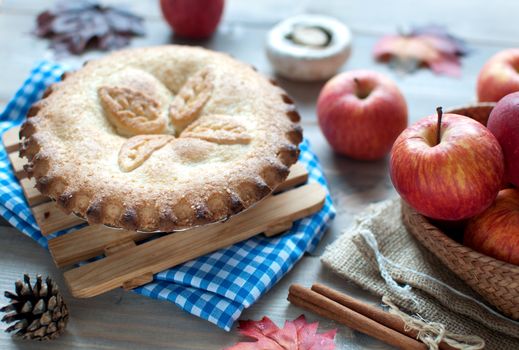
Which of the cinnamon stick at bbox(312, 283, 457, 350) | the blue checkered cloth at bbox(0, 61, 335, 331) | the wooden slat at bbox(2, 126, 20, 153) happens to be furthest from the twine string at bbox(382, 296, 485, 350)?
the wooden slat at bbox(2, 126, 20, 153)

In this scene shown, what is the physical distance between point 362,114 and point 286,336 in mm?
575

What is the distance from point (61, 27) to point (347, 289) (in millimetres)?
1215

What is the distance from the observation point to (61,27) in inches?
77.7

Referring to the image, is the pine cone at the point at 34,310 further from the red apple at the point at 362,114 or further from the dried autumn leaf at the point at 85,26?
the dried autumn leaf at the point at 85,26

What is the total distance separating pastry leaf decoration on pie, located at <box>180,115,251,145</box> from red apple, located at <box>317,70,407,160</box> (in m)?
0.30

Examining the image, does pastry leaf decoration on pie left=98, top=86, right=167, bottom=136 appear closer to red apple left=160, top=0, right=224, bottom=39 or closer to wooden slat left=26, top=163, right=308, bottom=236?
wooden slat left=26, top=163, right=308, bottom=236

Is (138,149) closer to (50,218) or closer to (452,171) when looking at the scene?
(50,218)

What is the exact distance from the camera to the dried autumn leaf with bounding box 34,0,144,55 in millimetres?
1940

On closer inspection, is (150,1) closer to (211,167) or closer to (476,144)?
(211,167)

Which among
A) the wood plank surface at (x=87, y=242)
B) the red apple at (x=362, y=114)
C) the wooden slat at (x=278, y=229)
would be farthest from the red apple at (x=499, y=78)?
the wood plank surface at (x=87, y=242)

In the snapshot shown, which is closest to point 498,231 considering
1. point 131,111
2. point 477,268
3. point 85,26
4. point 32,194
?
point 477,268

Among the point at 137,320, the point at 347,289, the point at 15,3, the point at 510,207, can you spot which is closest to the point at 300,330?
the point at 347,289

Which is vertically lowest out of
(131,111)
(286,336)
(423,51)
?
(286,336)

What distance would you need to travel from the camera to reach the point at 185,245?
4.23 feet
